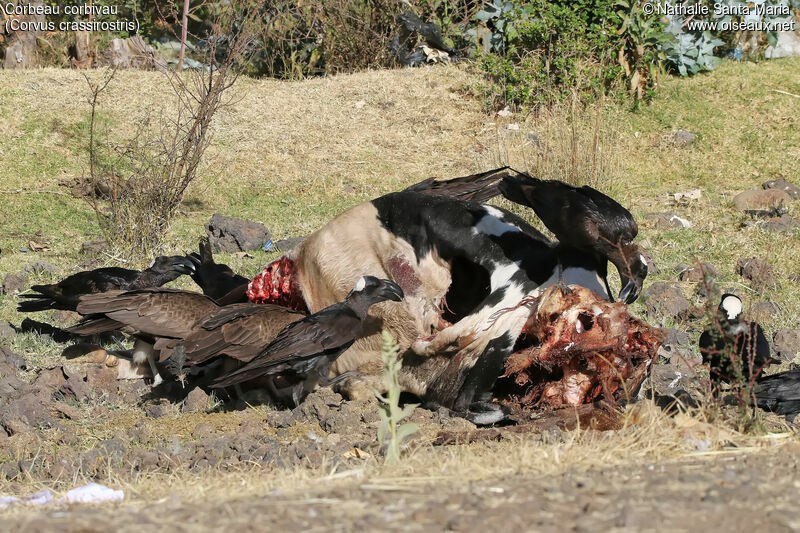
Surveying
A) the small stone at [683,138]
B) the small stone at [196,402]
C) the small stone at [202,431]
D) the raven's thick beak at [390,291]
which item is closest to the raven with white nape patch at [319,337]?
the raven's thick beak at [390,291]

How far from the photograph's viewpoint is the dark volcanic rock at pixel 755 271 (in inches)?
289

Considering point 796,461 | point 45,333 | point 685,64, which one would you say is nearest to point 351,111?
point 685,64

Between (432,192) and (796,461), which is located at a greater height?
(432,192)

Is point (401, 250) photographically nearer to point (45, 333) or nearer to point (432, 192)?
point (432, 192)

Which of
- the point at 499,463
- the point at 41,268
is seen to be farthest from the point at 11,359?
the point at 499,463

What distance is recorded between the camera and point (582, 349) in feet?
14.8

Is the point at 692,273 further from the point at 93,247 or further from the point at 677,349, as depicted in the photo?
the point at 93,247

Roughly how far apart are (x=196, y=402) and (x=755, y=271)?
435 cm

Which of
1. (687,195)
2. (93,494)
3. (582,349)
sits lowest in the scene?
(687,195)

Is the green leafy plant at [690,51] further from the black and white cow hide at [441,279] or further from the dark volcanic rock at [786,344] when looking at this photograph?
the black and white cow hide at [441,279]

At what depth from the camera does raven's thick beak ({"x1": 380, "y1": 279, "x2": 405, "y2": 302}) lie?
5105 mm

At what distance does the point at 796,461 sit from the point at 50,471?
118 inches

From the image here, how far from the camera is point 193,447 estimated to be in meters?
4.66

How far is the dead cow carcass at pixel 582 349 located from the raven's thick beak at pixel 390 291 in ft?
2.38
